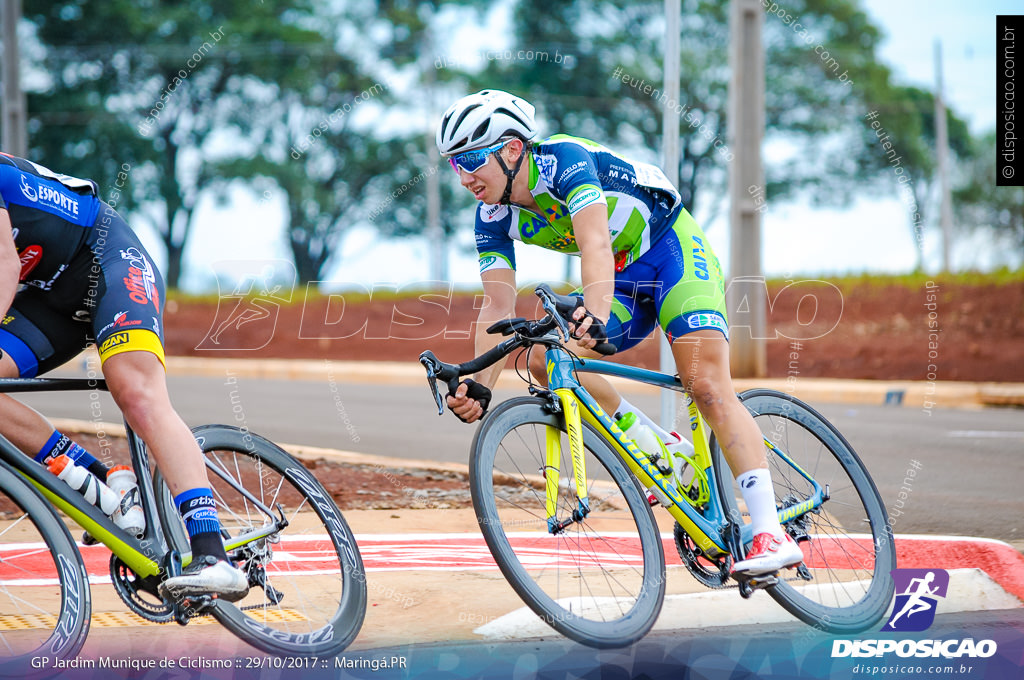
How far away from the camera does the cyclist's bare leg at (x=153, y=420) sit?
10.7ft

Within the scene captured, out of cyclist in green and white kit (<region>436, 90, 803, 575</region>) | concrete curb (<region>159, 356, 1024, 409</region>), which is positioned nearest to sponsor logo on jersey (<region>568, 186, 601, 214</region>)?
cyclist in green and white kit (<region>436, 90, 803, 575</region>)

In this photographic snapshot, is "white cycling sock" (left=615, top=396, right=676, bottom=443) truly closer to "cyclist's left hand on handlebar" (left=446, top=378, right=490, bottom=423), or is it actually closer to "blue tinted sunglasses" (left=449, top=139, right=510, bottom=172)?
"cyclist's left hand on handlebar" (left=446, top=378, right=490, bottom=423)

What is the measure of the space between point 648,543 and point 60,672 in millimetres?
1776

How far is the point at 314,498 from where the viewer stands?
3.54 m

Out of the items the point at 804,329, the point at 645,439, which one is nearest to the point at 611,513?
the point at 645,439

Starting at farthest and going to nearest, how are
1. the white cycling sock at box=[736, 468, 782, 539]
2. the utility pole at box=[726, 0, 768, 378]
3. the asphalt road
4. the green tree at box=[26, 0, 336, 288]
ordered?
1. the green tree at box=[26, 0, 336, 288]
2. the utility pole at box=[726, 0, 768, 378]
3. the asphalt road
4. the white cycling sock at box=[736, 468, 782, 539]

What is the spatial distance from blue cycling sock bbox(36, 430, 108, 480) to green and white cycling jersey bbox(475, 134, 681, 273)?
1.51 m

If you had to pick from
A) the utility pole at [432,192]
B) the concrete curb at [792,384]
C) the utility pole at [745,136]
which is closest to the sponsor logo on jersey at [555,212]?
the concrete curb at [792,384]

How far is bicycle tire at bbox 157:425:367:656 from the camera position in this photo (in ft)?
10.9

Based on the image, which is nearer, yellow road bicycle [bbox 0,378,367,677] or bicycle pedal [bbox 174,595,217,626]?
yellow road bicycle [bbox 0,378,367,677]

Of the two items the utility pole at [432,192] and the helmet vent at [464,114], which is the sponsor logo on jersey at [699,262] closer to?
the helmet vent at [464,114]

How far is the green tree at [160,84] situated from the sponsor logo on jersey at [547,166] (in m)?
25.0

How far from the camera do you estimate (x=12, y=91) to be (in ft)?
50.5

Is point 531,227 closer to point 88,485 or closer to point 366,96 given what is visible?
point 88,485
